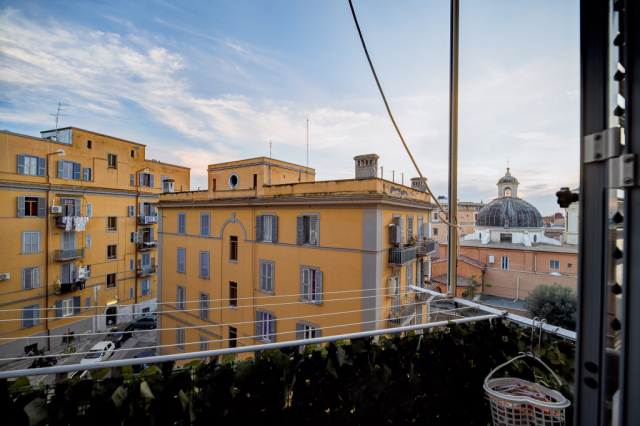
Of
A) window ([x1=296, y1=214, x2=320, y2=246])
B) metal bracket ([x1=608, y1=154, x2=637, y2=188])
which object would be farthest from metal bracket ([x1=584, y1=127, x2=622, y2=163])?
window ([x1=296, y1=214, x2=320, y2=246])

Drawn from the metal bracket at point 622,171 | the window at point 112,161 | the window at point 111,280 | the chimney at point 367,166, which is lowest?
the window at point 111,280

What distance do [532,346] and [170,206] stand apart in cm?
1316

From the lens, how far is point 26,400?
1.00m

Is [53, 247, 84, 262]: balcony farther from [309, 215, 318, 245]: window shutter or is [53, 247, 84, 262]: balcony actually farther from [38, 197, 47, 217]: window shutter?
[309, 215, 318, 245]: window shutter

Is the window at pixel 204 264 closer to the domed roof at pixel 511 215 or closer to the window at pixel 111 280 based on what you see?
the window at pixel 111 280

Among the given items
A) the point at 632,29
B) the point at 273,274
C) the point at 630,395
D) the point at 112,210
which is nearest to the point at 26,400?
the point at 630,395

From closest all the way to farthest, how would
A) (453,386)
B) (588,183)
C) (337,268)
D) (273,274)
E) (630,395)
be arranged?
1. (630,395)
2. (588,183)
3. (453,386)
4. (337,268)
5. (273,274)

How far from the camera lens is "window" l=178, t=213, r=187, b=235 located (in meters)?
11.9

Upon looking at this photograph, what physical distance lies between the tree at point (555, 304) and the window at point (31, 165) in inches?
753

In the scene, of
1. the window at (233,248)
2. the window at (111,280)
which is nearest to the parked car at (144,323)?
the window at (111,280)

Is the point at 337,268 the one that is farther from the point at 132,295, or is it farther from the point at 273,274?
the point at 132,295

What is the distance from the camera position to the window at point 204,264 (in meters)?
10.9

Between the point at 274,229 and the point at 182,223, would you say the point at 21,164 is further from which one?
the point at 274,229

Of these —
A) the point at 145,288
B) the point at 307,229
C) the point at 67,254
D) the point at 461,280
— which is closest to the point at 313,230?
the point at 307,229
